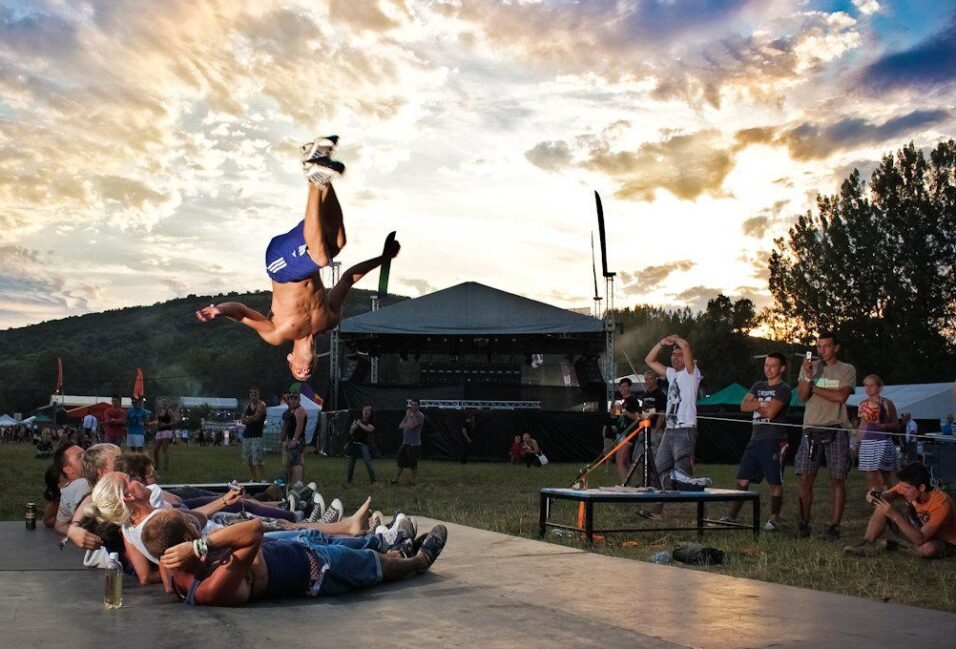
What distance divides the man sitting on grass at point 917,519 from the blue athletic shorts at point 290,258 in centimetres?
576

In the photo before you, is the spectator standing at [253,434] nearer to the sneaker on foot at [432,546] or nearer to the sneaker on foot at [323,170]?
the sneaker on foot at [432,546]

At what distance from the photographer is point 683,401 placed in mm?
10422

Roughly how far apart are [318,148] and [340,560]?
292 cm

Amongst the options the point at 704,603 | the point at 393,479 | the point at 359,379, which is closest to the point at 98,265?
the point at 704,603

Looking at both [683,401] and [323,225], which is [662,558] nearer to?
[683,401]

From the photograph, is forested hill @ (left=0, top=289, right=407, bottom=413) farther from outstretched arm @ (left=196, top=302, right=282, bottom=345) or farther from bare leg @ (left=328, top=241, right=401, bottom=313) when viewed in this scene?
bare leg @ (left=328, top=241, right=401, bottom=313)

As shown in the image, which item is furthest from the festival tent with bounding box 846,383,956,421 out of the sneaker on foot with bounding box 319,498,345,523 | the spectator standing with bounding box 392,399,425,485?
the sneaker on foot with bounding box 319,498,345,523

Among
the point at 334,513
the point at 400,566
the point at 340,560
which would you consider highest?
the point at 334,513

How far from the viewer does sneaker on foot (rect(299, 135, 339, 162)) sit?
414 cm

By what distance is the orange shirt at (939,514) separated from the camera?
820 cm

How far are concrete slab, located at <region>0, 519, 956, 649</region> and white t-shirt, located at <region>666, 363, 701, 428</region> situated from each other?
11.4ft

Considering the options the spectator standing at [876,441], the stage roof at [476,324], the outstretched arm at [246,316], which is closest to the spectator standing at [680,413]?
the spectator standing at [876,441]

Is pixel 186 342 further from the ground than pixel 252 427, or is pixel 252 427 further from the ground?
pixel 186 342

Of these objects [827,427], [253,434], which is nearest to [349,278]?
[827,427]
